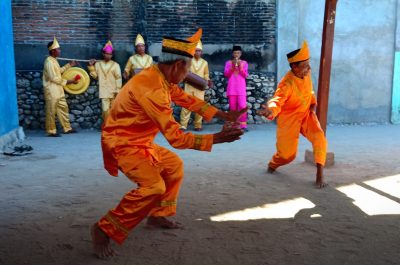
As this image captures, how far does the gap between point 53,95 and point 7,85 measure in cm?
138

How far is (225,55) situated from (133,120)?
8049 mm

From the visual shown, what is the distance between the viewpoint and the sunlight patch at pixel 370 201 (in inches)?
168

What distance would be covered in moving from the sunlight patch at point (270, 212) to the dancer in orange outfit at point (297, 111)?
78 centimetres

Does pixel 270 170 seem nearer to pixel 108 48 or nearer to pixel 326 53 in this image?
pixel 326 53

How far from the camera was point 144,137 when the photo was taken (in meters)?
3.40

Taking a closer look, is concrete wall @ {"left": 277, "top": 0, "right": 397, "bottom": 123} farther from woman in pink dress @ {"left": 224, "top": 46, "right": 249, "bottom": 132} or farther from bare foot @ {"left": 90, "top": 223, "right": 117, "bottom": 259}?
bare foot @ {"left": 90, "top": 223, "right": 117, "bottom": 259}

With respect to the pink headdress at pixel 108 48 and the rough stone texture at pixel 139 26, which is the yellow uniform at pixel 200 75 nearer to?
the rough stone texture at pixel 139 26

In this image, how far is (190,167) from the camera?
6262 mm

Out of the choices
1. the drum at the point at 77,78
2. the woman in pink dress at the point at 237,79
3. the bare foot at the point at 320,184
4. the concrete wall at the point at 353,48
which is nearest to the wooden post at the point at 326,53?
the bare foot at the point at 320,184

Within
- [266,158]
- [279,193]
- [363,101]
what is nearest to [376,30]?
[363,101]

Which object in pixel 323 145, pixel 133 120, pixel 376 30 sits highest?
pixel 376 30

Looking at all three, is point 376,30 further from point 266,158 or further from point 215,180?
point 215,180

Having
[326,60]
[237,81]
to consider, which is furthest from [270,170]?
[237,81]

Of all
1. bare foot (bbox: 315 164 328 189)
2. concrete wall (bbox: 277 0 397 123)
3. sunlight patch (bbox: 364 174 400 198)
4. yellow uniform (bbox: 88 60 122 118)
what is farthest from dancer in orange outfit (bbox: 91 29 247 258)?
concrete wall (bbox: 277 0 397 123)
